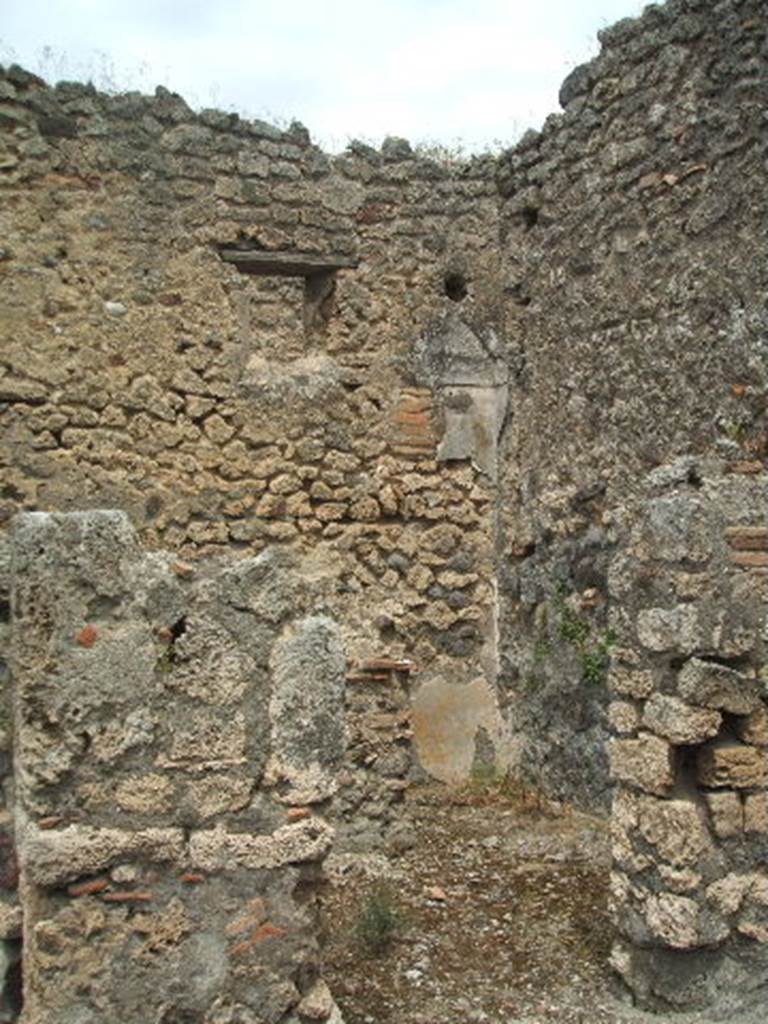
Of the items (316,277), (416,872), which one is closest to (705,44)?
(316,277)

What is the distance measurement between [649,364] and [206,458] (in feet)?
8.49

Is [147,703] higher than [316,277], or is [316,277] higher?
[316,277]

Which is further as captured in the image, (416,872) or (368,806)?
(368,806)

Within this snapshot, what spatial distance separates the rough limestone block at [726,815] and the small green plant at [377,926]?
1431mm

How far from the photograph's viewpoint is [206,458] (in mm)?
7074

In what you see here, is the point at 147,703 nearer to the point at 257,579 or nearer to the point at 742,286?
the point at 257,579

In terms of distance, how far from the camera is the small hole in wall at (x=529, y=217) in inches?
306

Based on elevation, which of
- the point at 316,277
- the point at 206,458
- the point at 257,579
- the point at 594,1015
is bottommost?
the point at 594,1015

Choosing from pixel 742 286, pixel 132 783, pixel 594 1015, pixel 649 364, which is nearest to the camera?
pixel 132 783

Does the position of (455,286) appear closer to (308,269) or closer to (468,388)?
(468,388)

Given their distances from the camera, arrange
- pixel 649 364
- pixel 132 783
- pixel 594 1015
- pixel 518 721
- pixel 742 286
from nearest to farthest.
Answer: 1. pixel 132 783
2. pixel 594 1015
3. pixel 742 286
4. pixel 649 364
5. pixel 518 721

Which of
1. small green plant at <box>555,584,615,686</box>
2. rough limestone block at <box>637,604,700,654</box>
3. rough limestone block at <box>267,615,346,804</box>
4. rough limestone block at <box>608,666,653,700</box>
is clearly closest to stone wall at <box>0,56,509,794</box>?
small green plant at <box>555,584,615,686</box>

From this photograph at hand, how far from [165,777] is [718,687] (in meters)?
2.05

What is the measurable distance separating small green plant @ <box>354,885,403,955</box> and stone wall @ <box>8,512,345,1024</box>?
1.27m
